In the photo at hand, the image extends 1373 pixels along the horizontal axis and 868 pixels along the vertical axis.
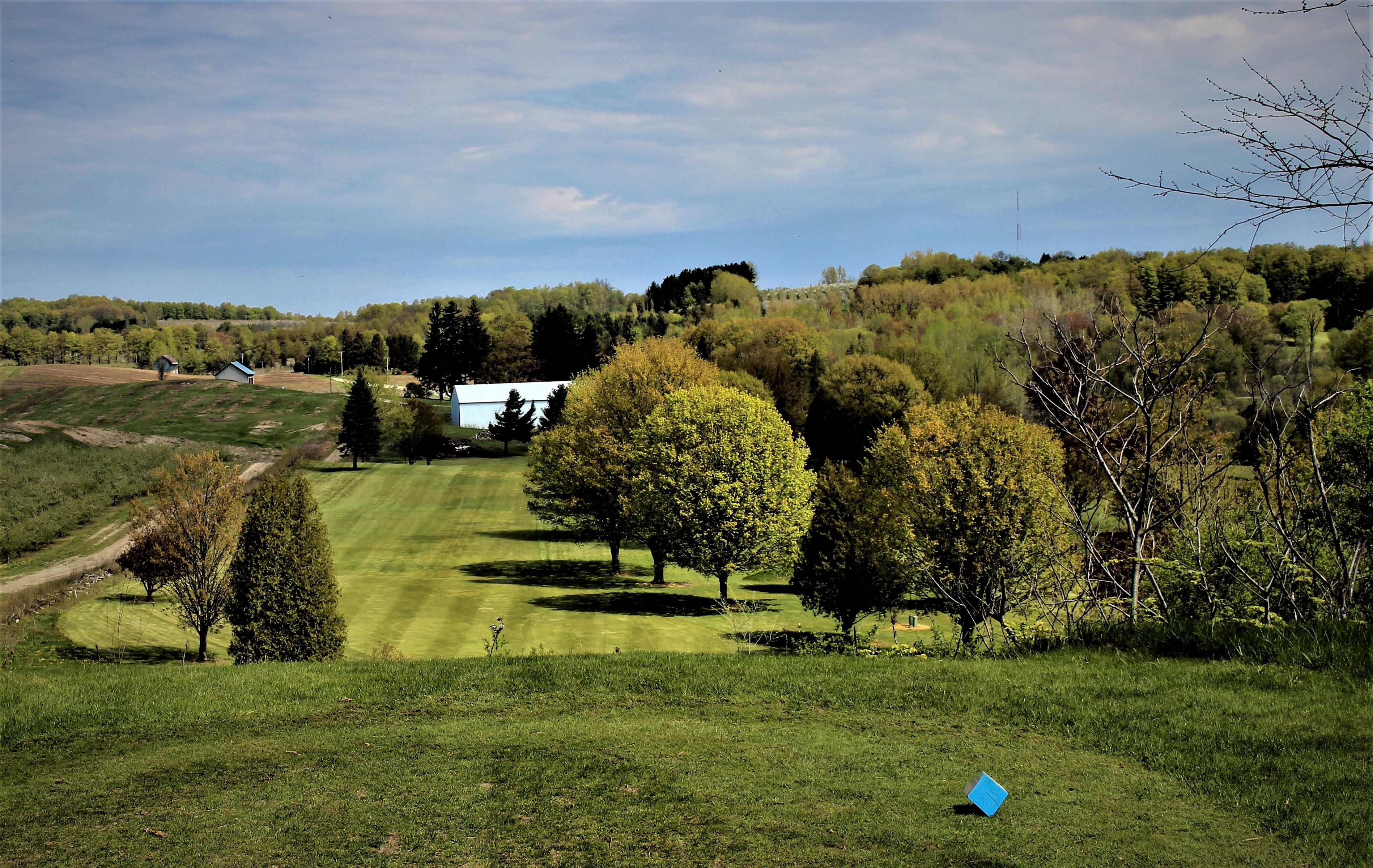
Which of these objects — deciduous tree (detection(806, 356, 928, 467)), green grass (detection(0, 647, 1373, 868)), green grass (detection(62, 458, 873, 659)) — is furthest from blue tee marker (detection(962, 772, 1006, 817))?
deciduous tree (detection(806, 356, 928, 467))

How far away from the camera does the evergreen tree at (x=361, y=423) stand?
280 feet

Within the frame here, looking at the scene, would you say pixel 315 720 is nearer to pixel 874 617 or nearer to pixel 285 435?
pixel 874 617

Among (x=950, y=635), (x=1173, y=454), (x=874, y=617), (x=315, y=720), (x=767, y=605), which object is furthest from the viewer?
(x=767, y=605)

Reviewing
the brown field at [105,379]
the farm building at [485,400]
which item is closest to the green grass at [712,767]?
the farm building at [485,400]

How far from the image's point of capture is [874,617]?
37594 millimetres

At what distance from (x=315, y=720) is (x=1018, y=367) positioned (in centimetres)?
7623

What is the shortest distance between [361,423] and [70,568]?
42282 millimetres

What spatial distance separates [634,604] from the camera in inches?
1581

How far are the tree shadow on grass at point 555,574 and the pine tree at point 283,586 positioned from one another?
17.9m

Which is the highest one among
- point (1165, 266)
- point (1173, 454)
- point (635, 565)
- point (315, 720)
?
point (1165, 266)

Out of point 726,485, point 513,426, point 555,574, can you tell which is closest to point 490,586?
point 555,574

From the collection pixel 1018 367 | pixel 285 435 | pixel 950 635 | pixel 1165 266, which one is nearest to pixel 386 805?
pixel 950 635

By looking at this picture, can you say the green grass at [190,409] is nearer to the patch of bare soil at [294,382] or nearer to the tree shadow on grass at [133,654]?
the patch of bare soil at [294,382]

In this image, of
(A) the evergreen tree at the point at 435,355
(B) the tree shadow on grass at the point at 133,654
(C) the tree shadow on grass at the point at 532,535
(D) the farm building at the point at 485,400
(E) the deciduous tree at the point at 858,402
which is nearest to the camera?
(B) the tree shadow on grass at the point at 133,654
